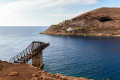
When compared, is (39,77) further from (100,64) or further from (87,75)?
(100,64)

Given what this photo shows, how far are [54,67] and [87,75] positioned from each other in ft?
52.0

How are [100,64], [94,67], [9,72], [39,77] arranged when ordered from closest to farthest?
[39,77] → [9,72] → [94,67] → [100,64]

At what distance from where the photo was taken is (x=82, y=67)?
188 feet

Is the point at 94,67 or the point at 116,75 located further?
the point at 94,67

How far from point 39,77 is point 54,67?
29.4 metres

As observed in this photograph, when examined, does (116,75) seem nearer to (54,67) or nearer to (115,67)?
(115,67)

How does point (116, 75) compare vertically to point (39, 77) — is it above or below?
below

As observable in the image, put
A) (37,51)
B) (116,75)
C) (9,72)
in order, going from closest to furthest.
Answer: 1. (9,72)
2. (116,75)
3. (37,51)

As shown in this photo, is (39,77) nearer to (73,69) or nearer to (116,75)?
(73,69)

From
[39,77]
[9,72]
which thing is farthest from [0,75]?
[39,77]

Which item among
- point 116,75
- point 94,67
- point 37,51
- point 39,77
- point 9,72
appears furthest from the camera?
point 94,67

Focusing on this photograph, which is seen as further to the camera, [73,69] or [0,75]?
[73,69]

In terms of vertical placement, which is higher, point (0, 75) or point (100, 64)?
point (0, 75)

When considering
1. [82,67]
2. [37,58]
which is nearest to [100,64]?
[82,67]
